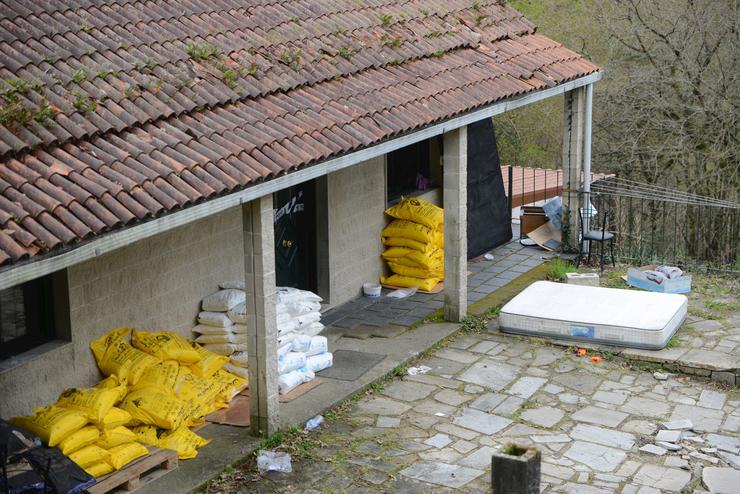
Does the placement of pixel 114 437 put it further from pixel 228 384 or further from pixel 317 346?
pixel 317 346

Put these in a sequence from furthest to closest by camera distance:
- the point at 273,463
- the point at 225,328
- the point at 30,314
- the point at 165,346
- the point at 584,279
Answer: the point at 584,279
the point at 225,328
the point at 165,346
the point at 30,314
the point at 273,463

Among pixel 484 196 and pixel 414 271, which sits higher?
pixel 484 196

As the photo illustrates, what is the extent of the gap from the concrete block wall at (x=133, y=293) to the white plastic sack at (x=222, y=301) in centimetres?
13

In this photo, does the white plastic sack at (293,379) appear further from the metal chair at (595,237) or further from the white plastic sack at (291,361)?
the metal chair at (595,237)

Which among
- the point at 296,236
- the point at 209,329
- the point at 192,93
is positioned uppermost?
the point at 192,93

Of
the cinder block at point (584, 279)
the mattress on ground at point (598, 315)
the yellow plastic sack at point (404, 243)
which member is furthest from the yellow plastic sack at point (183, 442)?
the cinder block at point (584, 279)

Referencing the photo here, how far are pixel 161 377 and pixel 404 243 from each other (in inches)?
207

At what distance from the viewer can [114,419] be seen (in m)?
8.07

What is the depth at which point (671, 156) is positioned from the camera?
Answer: 19859mm

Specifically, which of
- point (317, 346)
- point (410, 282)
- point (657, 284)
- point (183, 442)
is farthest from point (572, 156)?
point (183, 442)

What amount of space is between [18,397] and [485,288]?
696cm

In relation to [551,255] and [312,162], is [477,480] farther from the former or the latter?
[551,255]

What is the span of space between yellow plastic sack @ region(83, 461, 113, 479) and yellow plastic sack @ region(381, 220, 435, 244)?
654 cm

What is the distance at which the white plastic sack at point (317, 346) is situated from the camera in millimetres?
10281
